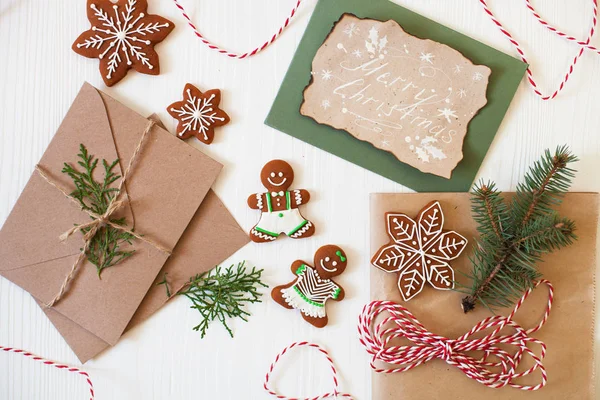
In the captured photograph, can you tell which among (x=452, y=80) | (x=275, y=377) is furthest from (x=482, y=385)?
(x=452, y=80)

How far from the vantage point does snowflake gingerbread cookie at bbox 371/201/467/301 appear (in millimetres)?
1052

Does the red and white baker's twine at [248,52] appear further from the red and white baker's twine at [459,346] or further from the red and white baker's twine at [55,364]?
the red and white baker's twine at [55,364]

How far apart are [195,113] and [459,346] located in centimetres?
75

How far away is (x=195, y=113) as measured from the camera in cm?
108

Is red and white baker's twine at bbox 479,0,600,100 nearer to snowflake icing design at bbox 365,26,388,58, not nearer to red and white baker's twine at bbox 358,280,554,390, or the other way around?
snowflake icing design at bbox 365,26,388,58

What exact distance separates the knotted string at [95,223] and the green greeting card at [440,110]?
310 mm

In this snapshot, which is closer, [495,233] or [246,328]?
[495,233]

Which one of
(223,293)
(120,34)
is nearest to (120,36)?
(120,34)

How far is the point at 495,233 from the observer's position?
99cm

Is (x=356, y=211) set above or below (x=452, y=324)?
above

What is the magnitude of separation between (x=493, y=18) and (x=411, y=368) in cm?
80

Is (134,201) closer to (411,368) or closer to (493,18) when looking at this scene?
(411,368)

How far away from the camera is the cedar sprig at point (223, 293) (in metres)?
1.07

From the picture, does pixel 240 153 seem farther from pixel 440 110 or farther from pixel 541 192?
pixel 541 192
